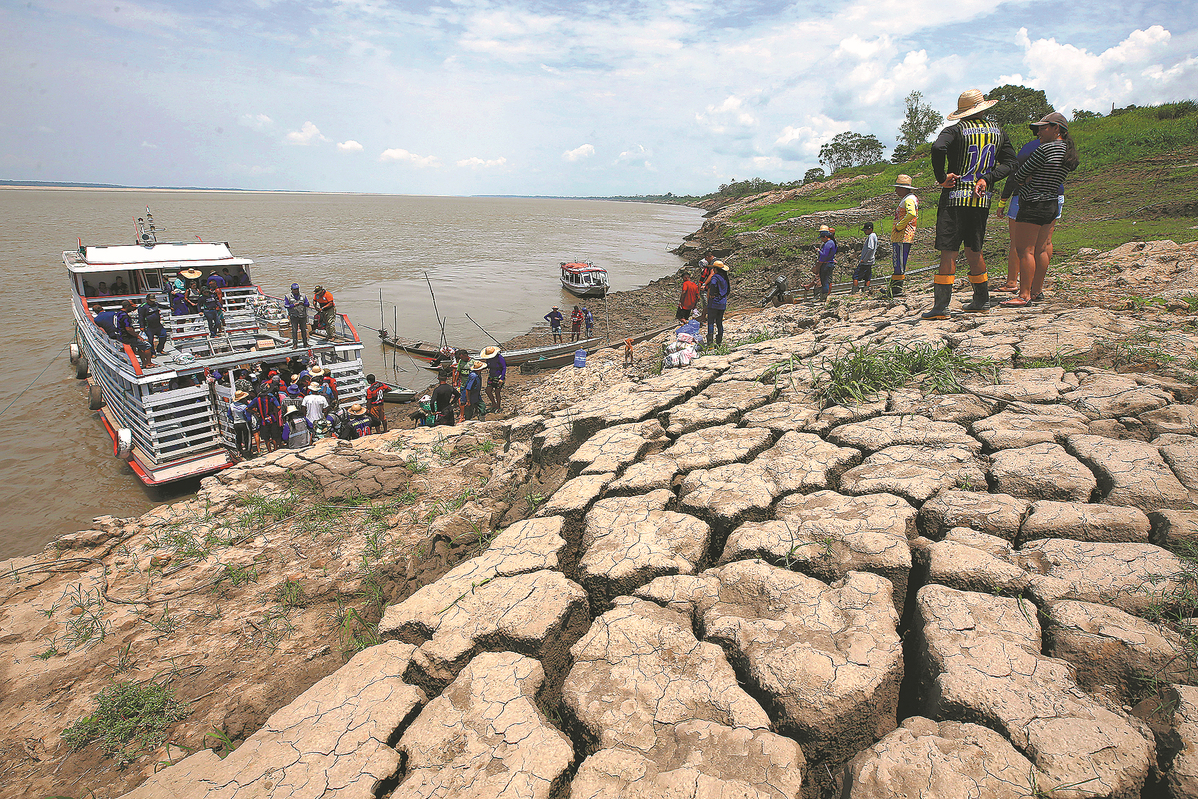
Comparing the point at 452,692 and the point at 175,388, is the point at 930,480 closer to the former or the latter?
the point at 452,692

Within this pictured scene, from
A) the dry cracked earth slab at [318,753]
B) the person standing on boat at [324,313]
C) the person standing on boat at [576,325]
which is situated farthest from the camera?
the person standing on boat at [576,325]

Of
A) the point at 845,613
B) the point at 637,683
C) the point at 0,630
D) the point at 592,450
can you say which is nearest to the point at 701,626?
the point at 637,683

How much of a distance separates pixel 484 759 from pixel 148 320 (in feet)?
39.3

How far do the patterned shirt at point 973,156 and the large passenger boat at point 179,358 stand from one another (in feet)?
32.5

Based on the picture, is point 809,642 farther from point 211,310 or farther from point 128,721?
point 211,310

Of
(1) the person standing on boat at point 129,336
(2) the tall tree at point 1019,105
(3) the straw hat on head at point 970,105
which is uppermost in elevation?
(2) the tall tree at point 1019,105

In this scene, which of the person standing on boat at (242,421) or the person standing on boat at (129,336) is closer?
the person standing on boat at (242,421)

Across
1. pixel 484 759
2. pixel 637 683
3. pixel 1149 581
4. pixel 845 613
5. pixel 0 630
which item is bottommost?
pixel 0 630

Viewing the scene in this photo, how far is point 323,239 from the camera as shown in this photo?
51.2 metres

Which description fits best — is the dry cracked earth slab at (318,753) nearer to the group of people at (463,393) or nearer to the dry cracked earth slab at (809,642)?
the dry cracked earth slab at (809,642)

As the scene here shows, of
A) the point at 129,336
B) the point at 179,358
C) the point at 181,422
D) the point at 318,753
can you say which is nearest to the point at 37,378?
the point at 129,336

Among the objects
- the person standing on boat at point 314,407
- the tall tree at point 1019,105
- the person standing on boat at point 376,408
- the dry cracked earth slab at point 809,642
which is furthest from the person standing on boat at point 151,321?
the tall tree at point 1019,105

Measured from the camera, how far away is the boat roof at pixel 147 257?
11511 millimetres

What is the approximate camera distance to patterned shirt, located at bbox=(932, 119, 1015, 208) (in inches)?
185
